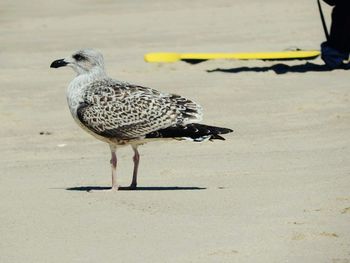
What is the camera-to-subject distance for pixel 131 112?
9781 mm

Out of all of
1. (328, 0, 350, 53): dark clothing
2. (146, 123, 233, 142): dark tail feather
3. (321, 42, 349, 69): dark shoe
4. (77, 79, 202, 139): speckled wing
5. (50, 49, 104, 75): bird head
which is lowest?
(321, 42, 349, 69): dark shoe

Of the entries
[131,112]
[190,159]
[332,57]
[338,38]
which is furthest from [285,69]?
[131,112]

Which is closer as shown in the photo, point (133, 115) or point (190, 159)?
point (133, 115)

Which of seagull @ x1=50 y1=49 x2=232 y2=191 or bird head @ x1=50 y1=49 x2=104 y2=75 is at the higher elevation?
bird head @ x1=50 y1=49 x2=104 y2=75

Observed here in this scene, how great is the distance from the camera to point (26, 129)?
13.7m

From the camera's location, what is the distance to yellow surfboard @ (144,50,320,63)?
17.9 m

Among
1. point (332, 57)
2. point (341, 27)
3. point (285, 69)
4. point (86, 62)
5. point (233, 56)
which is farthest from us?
point (233, 56)

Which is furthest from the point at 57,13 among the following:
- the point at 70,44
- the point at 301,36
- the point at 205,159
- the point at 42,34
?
the point at 205,159

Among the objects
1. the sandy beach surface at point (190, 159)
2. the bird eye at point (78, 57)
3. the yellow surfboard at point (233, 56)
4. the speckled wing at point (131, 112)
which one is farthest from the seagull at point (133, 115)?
the yellow surfboard at point (233, 56)

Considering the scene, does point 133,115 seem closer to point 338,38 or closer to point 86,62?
point 86,62

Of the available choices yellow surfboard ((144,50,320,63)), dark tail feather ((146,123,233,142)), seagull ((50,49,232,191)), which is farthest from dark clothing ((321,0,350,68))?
dark tail feather ((146,123,233,142))

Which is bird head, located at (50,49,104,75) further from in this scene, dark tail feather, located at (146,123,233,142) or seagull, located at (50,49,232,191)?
dark tail feather, located at (146,123,233,142)

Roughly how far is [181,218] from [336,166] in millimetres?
2575

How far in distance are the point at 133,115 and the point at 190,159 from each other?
6.15 feet
